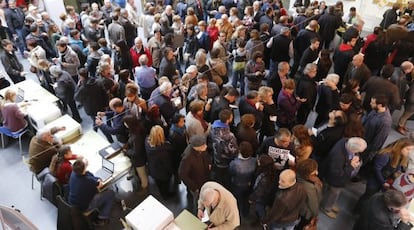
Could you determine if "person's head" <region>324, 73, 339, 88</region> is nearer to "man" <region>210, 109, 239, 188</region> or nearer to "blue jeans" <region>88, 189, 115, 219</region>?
"man" <region>210, 109, 239, 188</region>

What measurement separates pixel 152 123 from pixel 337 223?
260cm

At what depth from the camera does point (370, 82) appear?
4906 millimetres

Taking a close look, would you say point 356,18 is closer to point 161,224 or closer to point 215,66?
point 215,66

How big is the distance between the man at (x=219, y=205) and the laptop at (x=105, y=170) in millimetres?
1373

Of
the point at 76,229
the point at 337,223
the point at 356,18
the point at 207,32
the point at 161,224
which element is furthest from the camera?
the point at 356,18

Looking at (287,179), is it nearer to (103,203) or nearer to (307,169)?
(307,169)

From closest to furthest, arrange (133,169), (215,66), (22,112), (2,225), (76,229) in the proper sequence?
(2,225), (76,229), (133,169), (22,112), (215,66)

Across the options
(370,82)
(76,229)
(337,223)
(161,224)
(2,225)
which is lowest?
(337,223)

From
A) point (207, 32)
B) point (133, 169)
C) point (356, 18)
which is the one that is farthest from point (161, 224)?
point (356, 18)

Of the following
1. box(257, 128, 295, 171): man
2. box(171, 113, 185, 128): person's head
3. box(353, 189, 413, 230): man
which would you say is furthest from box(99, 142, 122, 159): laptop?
box(353, 189, 413, 230): man

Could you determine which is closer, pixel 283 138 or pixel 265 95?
pixel 283 138

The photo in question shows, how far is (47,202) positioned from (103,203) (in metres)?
1.16

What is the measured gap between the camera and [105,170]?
3947 mm

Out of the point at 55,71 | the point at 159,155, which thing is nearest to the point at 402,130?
the point at 159,155
